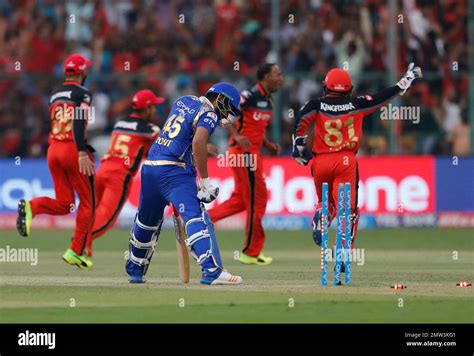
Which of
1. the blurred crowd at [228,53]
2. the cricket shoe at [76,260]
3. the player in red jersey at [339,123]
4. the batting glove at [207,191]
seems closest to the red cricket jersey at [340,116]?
the player in red jersey at [339,123]

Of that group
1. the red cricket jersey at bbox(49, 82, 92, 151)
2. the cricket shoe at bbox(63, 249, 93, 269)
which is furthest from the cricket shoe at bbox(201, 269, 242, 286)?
the red cricket jersey at bbox(49, 82, 92, 151)

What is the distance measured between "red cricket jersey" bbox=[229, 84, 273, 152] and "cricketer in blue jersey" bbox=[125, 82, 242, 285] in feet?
12.5

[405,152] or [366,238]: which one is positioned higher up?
[405,152]

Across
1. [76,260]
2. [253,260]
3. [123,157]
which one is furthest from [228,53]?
[76,260]

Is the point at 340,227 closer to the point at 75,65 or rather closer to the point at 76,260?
the point at 76,260

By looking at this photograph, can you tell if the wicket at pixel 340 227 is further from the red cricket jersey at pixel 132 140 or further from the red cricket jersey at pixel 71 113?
the red cricket jersey at pixel 132 140

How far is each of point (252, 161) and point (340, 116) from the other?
259cm

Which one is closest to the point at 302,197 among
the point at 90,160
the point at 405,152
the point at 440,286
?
the point at 405,152

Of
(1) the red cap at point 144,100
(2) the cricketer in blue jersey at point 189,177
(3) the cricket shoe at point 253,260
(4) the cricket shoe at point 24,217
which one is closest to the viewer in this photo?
(2) the cricketer in blue jersey at point 189,177

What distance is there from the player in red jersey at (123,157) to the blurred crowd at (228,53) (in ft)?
20.1

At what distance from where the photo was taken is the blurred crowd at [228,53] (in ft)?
79.6

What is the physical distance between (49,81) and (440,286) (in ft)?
41.8

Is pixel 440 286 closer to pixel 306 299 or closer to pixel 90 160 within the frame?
pixel 306 299

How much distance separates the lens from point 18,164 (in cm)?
2395
